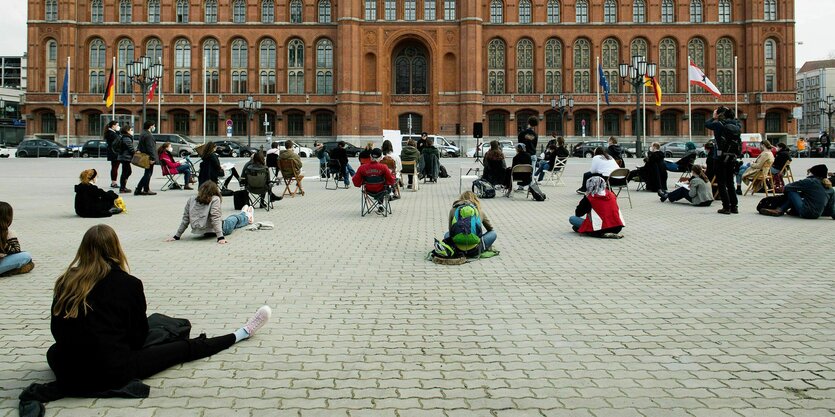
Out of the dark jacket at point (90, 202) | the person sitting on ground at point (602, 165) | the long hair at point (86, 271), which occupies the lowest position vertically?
the long hair at point (86, 271)

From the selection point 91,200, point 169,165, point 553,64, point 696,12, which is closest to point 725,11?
point 696,12

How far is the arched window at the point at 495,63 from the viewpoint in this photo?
218 ft

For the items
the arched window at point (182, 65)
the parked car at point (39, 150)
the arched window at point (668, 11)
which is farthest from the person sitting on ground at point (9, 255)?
the arched window at point (668, 11)

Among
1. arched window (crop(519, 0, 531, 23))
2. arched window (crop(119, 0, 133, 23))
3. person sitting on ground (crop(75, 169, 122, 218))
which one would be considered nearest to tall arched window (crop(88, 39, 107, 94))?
arched window (crop(119, 0, 133, 23))

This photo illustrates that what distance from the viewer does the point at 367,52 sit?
2552 inches

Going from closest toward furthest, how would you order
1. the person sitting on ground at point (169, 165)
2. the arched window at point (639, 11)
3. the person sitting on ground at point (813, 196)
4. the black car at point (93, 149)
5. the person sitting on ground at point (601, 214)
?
the person sitting on ground at point (601, 214) → the person sitting on ground at point (813, 196) → the person sitting on ground at point (169, 165) → the black car at point (93, 149) → the arched window at point (639, 11)

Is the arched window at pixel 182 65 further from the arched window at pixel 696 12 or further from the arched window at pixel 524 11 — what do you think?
the arched window at pixel 696 12

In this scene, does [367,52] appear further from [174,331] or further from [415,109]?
[174,331]

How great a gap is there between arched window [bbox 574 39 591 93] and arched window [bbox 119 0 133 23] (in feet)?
125

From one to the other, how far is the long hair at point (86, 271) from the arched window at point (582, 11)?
215 ft

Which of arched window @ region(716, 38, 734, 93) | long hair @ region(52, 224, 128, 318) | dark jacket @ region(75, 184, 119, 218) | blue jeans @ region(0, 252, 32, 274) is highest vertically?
arched window @ region(716, 38, 734, 93)

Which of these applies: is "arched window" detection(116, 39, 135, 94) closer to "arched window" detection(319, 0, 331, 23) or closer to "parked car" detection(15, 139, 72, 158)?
"parked car" detection(15, 139, 72, 158)

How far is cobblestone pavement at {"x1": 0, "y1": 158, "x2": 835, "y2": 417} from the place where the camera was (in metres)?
4.56

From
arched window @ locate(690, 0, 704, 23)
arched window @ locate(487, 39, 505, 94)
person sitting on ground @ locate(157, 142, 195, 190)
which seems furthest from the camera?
arched window @ locate(487, 39, 505, 94)
